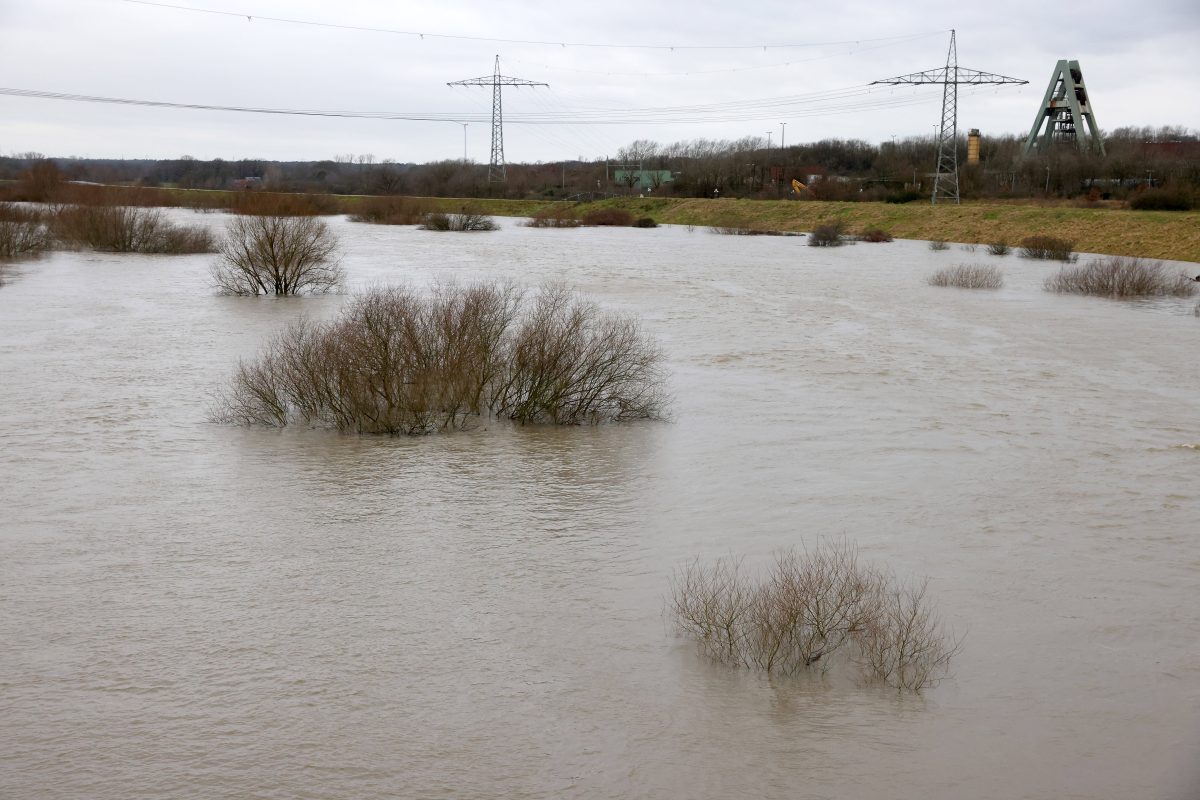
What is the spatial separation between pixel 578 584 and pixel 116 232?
36.8 m

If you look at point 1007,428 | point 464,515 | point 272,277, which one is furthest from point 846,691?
point 272,277

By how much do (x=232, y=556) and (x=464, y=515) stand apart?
2320mm

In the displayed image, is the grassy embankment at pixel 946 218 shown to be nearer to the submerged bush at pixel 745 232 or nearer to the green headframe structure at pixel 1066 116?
the submerged bush at pixel 745 232

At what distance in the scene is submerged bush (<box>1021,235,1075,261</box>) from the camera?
43562 mm

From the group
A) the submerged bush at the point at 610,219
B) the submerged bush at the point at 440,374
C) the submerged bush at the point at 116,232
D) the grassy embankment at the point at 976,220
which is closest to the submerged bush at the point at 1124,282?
the grassy embankment at the point at 976,220

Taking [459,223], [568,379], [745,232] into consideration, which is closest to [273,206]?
[568,379]

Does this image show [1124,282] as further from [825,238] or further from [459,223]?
[459,223]

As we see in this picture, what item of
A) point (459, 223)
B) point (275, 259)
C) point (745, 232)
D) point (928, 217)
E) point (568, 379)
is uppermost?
point (928, 217)

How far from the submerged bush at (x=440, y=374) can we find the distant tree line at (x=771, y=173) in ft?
142

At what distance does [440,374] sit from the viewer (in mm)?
15156

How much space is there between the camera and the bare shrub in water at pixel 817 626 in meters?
7.75

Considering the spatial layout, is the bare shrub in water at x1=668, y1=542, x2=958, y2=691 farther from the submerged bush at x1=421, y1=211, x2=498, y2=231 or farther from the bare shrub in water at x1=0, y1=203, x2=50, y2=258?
the submerged bush at x1=421, y1=211, x2=498, y2=231

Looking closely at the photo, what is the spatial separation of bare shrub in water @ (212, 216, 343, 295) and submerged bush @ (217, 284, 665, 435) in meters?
13.3

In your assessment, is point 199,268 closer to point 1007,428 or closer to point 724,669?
point 1007,428
